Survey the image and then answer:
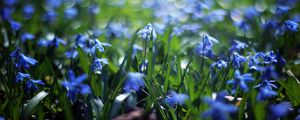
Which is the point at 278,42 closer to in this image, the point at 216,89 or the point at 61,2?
the point at 216,89

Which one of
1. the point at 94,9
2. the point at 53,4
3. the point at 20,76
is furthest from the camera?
the point at 53,4

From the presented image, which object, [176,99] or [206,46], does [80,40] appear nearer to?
[206,46]

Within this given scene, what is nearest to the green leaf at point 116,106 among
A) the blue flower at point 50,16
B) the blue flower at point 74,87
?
the blue flower at point 74,87

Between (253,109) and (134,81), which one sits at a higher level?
(134,81)

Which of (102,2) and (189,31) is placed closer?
(189,31)

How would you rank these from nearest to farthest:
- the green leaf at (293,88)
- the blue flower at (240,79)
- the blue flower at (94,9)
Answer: the blue flower at (240,79), the green leaf at (293,88), the blue flower at (94,9)

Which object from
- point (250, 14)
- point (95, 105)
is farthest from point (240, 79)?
point (250, 14)

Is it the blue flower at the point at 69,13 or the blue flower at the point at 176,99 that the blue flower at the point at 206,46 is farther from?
the blue flower at the point at 69,13

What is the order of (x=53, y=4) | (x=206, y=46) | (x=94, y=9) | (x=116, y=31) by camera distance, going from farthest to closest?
(x=53, y=4)
(x=94, y=9)
(x=116, y=31)
(x=206, y=46)

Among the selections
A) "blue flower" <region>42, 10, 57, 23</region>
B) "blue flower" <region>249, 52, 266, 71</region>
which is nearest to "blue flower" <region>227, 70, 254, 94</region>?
"blue flower" <region>249, 52, 266, 71</region>

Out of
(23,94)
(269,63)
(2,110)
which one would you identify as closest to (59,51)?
(23,94)

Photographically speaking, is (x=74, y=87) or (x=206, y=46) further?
(x=206, y=46)
